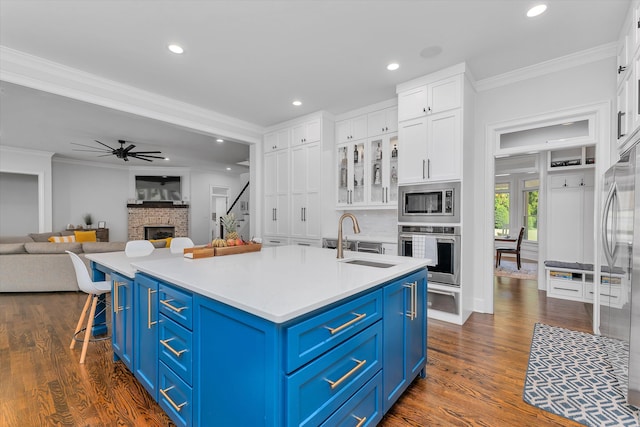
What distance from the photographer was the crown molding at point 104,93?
9.90ft

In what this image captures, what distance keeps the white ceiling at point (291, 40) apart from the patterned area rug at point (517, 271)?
3.98 meters

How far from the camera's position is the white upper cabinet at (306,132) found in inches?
188

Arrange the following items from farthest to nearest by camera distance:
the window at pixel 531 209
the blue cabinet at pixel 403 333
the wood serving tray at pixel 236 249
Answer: the window at pixel 531 209, the wood serving tray at pixel 236 249, the blue cabinet at pixel 403 333

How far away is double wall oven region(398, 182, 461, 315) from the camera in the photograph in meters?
3.31

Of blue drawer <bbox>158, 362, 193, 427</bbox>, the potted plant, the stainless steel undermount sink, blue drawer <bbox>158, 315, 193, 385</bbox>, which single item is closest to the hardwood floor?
blue drawer <bbox>158, 362, 193, 427</bbox>

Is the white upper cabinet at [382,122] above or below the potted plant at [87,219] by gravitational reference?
above

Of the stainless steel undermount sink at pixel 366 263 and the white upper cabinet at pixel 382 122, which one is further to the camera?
the white upper cabinet at pixel 382 122

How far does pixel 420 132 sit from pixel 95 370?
3952 mm

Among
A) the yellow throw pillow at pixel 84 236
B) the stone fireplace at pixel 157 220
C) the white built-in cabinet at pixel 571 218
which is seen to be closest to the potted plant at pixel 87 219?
the stone fireplace at pixel 157 220

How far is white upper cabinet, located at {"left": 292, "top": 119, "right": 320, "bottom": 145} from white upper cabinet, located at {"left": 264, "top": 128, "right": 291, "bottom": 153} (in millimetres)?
167

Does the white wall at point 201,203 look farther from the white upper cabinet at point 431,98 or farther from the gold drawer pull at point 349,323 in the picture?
the gold drawer pull at point 349,323

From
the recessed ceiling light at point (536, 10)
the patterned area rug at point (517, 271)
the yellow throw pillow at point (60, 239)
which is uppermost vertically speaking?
the recessed ceiling light at point (536, 10)

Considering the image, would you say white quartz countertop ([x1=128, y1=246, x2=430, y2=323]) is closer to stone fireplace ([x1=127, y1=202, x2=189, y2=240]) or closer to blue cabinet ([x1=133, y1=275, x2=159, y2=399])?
blue cabinet ([x1=133, y1=275, x2=159, y2=399])

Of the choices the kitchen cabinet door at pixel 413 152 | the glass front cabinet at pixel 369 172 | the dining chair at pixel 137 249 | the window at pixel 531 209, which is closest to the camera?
the dining chair at pixel 137 249
